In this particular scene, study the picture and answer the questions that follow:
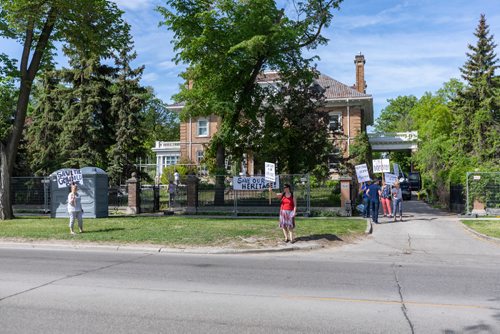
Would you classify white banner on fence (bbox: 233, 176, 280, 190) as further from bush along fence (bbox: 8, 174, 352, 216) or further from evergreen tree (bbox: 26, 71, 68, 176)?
evergreen tree (bbox: 26, 71, 68, 176)

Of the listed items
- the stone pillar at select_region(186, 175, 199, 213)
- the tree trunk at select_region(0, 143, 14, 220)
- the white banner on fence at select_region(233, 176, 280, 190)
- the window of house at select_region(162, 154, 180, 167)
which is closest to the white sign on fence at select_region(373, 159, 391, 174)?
the white banner on fence at select_region(233, 176, 280, 190)

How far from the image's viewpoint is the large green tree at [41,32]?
20125mm

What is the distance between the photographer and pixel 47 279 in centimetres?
874

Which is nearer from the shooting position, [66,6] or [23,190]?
[66,6]

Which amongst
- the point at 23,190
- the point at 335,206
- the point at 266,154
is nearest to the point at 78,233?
the point at 23,190

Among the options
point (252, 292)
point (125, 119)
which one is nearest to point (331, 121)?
point (125, 119)

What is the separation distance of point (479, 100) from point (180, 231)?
37.5 metres

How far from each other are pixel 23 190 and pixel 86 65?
1335cm

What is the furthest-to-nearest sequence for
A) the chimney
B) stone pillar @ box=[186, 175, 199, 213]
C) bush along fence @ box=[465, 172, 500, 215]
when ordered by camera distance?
the chimney → stone pillar @ box=[186, 175, 199, 213] → bush along fence @ box=[465, 172, 500, 215]

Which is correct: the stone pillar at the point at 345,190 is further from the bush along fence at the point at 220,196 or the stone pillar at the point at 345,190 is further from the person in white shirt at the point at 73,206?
the person in white shirt at the point at 73,206

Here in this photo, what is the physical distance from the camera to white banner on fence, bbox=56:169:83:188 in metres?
20.4

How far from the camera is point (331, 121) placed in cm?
4334

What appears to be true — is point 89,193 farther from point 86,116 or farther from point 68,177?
point 86,116

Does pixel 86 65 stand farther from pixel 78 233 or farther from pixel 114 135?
pixel 78 233
